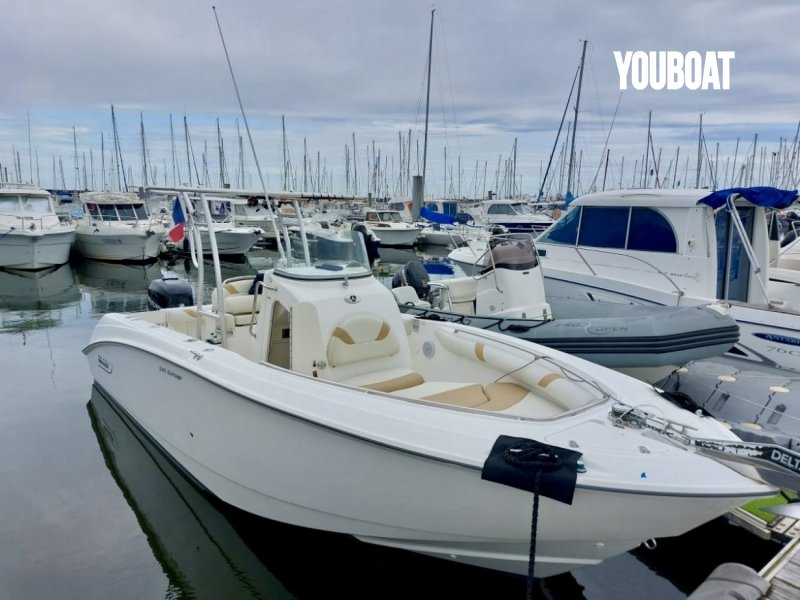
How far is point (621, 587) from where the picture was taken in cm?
358

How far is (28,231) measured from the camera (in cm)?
1662

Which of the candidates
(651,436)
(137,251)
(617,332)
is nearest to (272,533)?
(651,436)

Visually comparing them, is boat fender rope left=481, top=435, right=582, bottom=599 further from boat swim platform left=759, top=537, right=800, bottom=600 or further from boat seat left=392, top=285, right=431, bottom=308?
boat seat left=392, top=285, right=431, bottom=308

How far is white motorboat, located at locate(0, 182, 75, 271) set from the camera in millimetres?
16625

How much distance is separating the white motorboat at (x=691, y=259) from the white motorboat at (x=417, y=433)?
392 centimetres

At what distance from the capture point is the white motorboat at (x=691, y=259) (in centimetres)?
676

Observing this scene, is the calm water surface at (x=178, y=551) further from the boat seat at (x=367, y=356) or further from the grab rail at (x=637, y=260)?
the grab rail at (x=637, y=260)

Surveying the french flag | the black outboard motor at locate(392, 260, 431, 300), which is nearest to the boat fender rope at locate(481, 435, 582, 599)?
the french flag

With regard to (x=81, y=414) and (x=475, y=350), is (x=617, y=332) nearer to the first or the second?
(x=475, y=350)

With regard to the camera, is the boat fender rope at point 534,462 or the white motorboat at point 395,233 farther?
the white motorboat at point 395,233

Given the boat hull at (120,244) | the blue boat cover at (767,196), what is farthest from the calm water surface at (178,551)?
the boat hull at (120,244)

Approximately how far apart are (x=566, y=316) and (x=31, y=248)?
638 inches

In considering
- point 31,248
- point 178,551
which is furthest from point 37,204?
point 178,551

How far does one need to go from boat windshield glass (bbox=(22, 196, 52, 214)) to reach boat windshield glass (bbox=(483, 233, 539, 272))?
1643 centimetres
